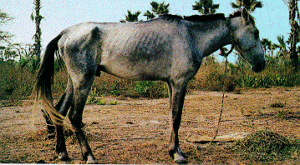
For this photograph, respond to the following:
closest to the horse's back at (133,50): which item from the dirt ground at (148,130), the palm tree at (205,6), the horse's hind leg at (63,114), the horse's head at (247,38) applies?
the horse's hind leg at (63,114)

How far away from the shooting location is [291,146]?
3.40 m

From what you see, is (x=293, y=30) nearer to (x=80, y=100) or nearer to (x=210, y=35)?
(x=210, y=35)

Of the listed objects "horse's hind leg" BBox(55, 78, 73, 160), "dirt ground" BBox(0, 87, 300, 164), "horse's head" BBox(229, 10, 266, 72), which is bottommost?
"dirt ground" BBox(0, 87, 300, 164)

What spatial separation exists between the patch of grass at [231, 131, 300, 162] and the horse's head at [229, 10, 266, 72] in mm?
1114

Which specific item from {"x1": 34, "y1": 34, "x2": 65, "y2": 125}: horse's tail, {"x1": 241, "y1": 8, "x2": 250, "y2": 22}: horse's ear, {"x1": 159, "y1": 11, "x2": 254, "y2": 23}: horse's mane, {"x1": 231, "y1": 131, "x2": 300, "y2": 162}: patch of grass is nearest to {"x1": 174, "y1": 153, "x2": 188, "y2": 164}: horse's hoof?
{"x1": 231, "y1": 131, "x2": 300, "y2": 162}: patch of grass

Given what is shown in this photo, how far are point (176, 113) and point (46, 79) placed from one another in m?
1.75

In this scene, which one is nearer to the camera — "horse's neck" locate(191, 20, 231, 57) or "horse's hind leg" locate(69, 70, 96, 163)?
"horse's hind leg" locate(69, 70, 96, 163)

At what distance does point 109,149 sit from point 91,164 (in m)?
0.66

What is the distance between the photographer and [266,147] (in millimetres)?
3283

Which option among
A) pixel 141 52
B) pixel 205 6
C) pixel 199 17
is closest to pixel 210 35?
pixel 199 17

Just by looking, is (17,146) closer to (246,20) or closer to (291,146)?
(246,20)

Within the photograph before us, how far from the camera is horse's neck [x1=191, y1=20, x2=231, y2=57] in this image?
2.97m

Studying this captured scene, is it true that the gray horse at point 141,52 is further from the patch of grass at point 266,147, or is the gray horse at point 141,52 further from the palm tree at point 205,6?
the palm tree at point 205,6

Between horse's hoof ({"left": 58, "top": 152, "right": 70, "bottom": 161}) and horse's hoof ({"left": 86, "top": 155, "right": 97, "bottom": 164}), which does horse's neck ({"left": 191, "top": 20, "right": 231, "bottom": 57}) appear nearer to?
horse's hoof ({"left": 86, "top": 155, "right": 97, "bottom": 164})
